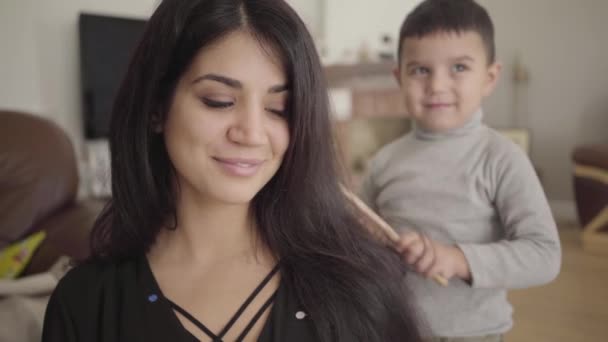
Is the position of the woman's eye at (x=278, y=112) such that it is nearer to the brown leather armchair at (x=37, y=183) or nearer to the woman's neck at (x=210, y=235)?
the woman's neck at (x=210, y=235)

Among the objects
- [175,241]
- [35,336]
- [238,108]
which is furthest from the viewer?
[35,336]

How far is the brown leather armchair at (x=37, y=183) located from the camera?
1.71 m

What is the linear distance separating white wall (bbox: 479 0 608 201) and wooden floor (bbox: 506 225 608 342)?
135 centimetres

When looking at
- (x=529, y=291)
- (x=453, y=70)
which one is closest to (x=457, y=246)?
(x=453, y=70)

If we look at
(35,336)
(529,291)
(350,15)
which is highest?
(350,15)

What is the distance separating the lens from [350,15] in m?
4.96

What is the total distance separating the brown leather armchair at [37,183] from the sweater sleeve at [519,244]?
119 cm

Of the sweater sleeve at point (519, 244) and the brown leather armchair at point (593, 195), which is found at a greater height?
the sweater sleeve at point (519, 244)

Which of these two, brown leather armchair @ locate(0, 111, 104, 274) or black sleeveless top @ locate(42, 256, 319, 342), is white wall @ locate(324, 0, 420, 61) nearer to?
brown leather armchair @ locate(0, 111, 104, 274)

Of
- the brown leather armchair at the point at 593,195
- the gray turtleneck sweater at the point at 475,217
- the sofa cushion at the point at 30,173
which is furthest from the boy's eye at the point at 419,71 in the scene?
the brown leather armchair at the point at 593,195

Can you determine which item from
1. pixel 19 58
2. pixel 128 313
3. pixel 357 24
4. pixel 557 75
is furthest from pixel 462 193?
pixel 357 24

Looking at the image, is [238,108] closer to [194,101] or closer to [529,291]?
[194,101]

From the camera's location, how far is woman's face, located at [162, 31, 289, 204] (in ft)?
2.34

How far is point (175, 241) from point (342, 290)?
0.29 m
